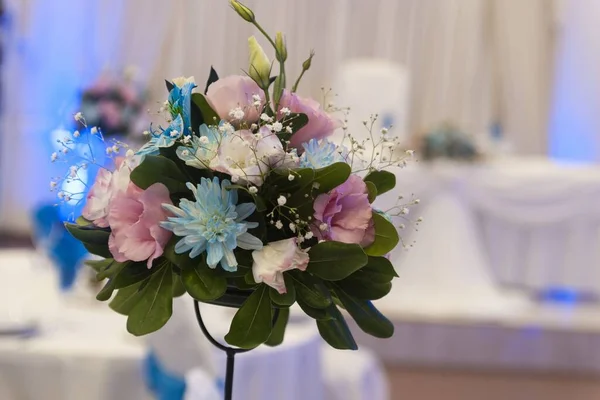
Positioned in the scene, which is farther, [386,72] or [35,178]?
[35,178]

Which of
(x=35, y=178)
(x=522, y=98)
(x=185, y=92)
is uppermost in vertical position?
(x=185, y=92)

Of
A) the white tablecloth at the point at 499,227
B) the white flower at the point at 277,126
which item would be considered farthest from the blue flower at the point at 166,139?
the white tablecloth at the point at 499,227

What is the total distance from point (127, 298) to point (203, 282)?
121mm

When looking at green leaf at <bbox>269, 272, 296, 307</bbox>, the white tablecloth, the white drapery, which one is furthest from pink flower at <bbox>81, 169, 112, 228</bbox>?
the white drapery

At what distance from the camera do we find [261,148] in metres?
0.75

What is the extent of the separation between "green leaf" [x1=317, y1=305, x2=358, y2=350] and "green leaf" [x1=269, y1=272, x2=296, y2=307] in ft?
0.27

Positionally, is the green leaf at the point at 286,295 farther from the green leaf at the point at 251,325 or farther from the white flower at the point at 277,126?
the white flower at the point at 277,126

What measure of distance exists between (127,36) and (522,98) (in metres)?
3.40

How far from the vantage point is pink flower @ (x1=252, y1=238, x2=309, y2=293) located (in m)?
0.73

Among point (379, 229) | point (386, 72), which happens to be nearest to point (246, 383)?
point (379, 229)

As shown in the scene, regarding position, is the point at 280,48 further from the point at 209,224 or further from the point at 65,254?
the point at 65,254

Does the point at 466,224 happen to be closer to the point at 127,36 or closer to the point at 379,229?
the point at 379,229

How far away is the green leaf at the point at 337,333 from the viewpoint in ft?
2.69

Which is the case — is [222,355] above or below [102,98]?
below
